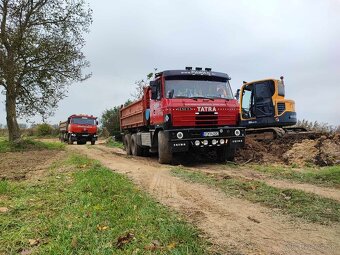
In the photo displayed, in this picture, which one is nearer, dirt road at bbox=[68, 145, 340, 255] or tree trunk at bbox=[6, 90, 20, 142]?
dirt road at bbox=[68, 145, 340, 255]

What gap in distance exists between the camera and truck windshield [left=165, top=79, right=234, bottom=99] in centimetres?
1341

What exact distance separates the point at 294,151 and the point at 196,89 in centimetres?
445

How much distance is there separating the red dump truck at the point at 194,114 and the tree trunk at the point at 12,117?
12.5 meters

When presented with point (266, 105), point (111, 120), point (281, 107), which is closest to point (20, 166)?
point (266, 105)

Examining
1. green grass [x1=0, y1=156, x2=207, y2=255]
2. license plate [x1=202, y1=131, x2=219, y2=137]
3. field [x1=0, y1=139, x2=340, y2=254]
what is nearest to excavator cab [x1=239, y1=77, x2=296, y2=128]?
license plate [x1=202, y1=131, x2=219, y2=137]

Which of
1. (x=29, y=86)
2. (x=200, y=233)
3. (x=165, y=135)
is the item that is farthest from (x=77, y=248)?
(x=29, y=86)

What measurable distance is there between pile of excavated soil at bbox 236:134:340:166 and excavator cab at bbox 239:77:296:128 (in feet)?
3.76

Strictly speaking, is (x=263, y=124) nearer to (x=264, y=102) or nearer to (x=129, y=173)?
(x=264, y=102)

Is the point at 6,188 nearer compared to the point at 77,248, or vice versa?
the point at 77,248

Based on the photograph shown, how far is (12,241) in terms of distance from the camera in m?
4.54

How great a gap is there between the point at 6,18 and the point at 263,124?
15.8m

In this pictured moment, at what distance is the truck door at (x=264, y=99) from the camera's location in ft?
58.0

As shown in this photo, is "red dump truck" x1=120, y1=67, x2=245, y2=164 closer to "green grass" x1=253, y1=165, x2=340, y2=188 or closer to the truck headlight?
the truck headlight

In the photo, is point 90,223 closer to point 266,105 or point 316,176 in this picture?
point 316,176
